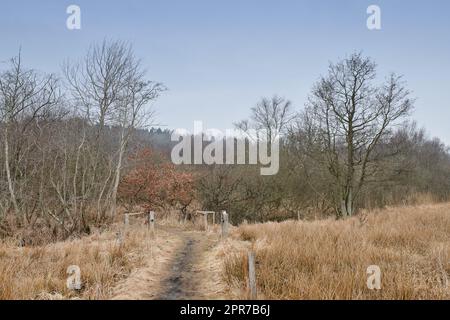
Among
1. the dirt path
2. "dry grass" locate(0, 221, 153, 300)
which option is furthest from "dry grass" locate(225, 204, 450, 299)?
"dry grass" locate(0, 221, 153, 300)

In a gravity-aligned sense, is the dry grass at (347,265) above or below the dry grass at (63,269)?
above

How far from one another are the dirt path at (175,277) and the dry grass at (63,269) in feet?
1.02

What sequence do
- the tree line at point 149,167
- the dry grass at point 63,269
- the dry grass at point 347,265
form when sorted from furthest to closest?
1. the tree line at point 149,167
2. the dry grass at point 63,269
3. the dry grass at point 347,265

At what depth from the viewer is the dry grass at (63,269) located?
5105 millimetres

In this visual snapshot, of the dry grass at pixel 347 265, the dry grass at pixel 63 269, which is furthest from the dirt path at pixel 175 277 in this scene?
the dry grass at pixel 347 265

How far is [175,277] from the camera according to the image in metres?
6.20

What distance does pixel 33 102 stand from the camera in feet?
43.8

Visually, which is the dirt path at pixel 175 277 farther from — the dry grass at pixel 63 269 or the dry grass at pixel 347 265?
the dry grass at pixel 347 265

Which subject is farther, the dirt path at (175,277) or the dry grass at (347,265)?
the dirt path at (175,277)

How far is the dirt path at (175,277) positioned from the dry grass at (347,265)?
0.42 meters

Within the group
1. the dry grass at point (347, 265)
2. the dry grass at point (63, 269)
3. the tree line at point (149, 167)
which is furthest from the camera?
the tree line at point (149, 167)

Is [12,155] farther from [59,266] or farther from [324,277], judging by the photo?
[324,277]

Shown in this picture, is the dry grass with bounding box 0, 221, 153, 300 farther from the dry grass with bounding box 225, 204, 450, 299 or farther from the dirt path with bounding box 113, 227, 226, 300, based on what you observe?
the dry grass with bounding box 225, 204, 450, 299
